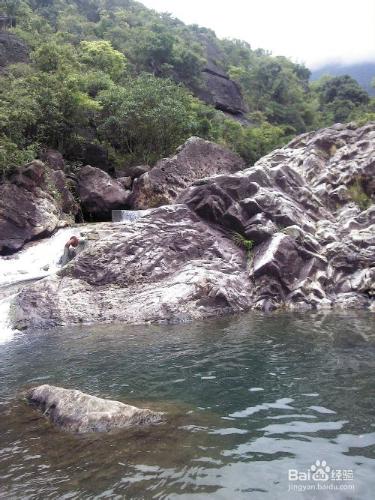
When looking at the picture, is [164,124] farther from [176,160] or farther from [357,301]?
[357,301]

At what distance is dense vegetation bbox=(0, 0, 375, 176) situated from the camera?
36.0m

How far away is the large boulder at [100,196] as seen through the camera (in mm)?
34375

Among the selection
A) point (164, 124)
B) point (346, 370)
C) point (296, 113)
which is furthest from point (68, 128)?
point (296, 113)

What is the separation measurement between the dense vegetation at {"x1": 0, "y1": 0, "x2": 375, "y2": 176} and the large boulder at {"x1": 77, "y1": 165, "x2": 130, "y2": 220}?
14.9 ft

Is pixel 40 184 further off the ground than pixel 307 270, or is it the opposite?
pixel 40 184

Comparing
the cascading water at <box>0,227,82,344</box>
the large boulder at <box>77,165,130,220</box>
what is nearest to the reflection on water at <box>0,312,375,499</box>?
the cascading water at <box>0,227,82,344</box>

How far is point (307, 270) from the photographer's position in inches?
889

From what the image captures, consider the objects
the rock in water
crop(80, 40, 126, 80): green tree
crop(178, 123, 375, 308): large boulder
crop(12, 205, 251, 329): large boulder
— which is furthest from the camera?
crop(80, 40, 126, 80): green tree

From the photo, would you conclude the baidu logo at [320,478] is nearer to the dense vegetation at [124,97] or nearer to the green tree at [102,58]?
the dense vegetation at [124,97]

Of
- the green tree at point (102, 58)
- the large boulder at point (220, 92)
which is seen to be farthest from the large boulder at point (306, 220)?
the large boulder at point (220, 92)

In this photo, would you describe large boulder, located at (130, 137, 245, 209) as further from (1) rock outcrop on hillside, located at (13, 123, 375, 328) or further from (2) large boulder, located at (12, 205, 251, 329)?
(2) large boulder, located at (12, 205, 251, 329)

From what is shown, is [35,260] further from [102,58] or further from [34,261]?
[102,58]

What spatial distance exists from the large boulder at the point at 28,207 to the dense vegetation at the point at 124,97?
1.46 m

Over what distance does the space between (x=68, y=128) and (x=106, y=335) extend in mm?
26127
